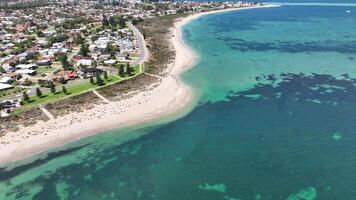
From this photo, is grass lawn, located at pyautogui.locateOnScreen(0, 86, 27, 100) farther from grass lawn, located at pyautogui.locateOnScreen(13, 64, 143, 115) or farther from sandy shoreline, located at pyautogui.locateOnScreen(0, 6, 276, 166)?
sandy shoreline, located at pyautogui.locateOnScreen(0, 6, 276, 166)

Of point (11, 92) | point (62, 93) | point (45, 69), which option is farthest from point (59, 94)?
point (45, 69)

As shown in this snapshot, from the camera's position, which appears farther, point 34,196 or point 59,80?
point 59,80

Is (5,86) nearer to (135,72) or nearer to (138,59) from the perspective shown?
(135,72)

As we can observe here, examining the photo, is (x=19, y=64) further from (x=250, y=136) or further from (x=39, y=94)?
(x=250, y=136)

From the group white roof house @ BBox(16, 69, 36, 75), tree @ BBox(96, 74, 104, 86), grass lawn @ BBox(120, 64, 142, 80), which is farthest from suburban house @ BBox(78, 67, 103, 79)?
white roof house @ BBox(16, 69, 36, 75)

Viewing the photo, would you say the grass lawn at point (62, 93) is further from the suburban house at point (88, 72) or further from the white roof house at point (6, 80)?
the white roof house at point (6, 80)

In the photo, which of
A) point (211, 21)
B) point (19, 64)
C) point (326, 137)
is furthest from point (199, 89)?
point (211, 21)
